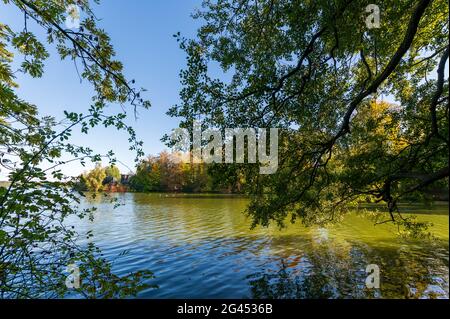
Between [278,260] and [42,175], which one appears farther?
[278,260]

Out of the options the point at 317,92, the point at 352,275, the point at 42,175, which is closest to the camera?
the point at 42,175

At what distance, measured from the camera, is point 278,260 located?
15391 millimetres

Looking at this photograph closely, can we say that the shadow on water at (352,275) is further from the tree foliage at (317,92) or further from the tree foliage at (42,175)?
the tree foliage at (42,175)

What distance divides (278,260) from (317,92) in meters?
10.2

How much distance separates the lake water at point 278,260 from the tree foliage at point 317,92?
104 inches

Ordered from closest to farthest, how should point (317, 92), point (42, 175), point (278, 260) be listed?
1. point (42, 175)
2. point (317, 92)
3. point (278, 260)

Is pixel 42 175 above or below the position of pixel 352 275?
above

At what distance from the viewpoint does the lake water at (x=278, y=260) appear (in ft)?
35.8

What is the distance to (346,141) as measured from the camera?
1100 cm

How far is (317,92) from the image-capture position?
9.41 meters

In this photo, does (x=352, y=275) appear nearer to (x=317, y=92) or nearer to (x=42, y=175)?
(x=317, y=92)

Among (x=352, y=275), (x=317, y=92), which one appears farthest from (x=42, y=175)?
(x=352, y=275)

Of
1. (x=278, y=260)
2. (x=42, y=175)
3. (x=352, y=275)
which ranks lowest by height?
(x=278, y=260)
